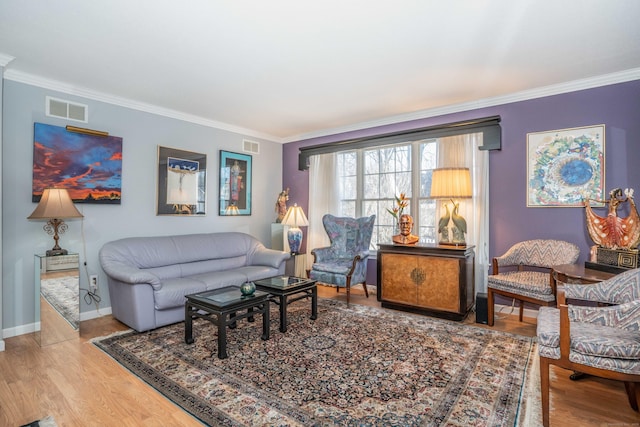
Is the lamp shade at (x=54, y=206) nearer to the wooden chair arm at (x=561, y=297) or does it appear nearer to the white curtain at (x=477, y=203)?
the wooden chair arm at (x=561, y=297)

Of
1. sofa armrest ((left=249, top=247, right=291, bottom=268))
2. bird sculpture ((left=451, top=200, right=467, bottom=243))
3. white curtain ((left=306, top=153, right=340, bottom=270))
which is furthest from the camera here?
white curtain ((left=306, top=153, right=340, bottom=270))

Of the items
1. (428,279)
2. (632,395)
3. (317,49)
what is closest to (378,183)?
(428,279)

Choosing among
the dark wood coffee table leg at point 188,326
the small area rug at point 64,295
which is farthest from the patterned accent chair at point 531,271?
the small area rug at point 64,295

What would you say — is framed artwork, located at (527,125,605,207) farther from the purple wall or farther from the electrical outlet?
the electrical outlet

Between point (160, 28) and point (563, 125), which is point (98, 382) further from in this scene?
point (563, 125)

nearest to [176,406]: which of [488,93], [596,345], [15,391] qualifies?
[15,391]

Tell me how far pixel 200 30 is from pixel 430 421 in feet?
9.85

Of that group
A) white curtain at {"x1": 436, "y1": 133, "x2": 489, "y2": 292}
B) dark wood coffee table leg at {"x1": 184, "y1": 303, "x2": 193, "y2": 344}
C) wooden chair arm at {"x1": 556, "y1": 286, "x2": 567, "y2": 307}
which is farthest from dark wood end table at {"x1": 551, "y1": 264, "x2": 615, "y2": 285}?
dark wood coffee table leg at {"x1": 184, "y1": 303, "x2": 193, "y2": 344}

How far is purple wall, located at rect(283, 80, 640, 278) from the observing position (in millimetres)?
3096

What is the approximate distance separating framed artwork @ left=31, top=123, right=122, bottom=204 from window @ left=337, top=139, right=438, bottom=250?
10.2 feet

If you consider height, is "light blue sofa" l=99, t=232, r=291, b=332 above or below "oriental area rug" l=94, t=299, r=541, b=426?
above

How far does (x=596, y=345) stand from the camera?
1.69 metres

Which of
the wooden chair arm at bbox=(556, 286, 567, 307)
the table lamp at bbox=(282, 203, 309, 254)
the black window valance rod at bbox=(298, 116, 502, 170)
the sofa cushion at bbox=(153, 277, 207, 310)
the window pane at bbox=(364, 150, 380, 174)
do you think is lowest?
the sofa cushion at bbox=(153, 277, 207, 310)

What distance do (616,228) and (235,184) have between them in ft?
14.9
